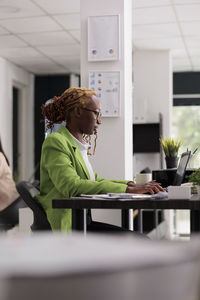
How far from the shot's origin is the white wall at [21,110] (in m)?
8.08

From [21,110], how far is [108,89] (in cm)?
518

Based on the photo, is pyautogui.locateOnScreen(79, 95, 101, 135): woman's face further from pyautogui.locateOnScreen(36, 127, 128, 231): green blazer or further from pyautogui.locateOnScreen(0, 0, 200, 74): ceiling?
pyautogui.locateOnScreen(0, 0, 200, 74): ceiling

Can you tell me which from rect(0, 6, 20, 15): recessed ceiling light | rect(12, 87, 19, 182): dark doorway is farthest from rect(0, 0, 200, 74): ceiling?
rect(12, 87, 19, 182): dark doorway

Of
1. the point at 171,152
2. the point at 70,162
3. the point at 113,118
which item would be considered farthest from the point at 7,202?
the point at 70,162

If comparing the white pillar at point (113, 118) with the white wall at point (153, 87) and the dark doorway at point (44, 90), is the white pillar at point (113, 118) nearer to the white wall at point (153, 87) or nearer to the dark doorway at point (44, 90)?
the white wall at point (153, 87)

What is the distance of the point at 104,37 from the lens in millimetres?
4121

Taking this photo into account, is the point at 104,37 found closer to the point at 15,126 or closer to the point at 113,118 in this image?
the point at 113,118

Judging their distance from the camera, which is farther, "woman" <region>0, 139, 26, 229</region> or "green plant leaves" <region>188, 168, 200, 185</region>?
"woman" <region>0, 139, 26, 229</region>

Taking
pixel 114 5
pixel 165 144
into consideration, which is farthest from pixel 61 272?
pixel 114 5

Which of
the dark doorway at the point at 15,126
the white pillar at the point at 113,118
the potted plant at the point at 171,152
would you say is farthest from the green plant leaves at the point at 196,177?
the dark doorway at the point at 15,126

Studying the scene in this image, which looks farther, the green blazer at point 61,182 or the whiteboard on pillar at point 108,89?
the whiteboard on pillar at point 108,89

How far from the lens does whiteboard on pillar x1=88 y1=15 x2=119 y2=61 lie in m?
4.10

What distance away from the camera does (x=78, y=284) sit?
60cm

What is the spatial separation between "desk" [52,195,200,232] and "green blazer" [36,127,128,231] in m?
0.18
